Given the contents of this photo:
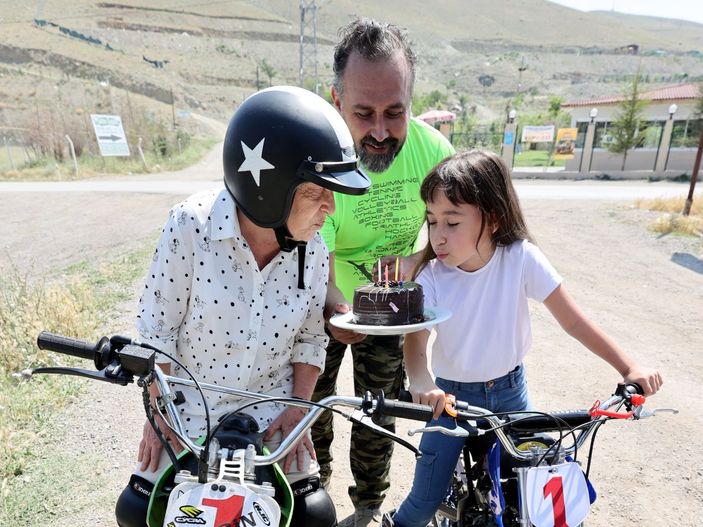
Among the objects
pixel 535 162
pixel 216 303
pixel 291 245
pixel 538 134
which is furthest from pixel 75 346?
pixel 535 162

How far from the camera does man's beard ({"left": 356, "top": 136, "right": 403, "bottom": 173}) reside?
9.19ft

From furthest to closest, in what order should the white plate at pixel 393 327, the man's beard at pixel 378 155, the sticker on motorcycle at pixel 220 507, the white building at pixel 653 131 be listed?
the white building at pixel 653 131, the man's beard at pixel 378 155, the white plate at pixel 393 327, the sticker on motorcycle at pixel 220 507

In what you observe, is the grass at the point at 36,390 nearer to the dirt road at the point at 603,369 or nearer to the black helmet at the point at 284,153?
the dirt road at the point at 603,369

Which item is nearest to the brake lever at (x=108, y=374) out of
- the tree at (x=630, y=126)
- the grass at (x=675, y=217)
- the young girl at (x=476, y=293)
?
the young girl at (x=476, y=293)

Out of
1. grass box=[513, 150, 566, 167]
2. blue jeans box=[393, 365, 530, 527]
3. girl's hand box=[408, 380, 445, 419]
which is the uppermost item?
girl's hand box=[408, 380, 445, 419]

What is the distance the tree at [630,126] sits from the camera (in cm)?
3022

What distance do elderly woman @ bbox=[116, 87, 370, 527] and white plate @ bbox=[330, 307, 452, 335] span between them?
301 mm

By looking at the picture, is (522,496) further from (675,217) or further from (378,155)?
(675,217)

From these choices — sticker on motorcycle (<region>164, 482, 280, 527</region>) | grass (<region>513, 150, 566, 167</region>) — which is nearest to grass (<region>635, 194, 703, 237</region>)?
sticker on motorcycle (<region>164, 482, 280, 527</region>)

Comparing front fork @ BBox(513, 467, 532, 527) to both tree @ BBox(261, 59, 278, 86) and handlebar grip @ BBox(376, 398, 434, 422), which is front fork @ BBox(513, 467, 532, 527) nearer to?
handlebar grip @ BBox(376, 398, 434, 422)

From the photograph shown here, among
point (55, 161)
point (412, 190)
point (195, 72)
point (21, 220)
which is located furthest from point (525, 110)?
point (412, 190)

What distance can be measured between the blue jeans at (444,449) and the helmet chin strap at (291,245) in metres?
0.91

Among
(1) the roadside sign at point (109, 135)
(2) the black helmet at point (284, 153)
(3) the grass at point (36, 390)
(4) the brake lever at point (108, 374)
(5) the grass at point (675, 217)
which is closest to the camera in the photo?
(4) the brake lever at point (108, 374)

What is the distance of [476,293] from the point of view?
8.20ft
